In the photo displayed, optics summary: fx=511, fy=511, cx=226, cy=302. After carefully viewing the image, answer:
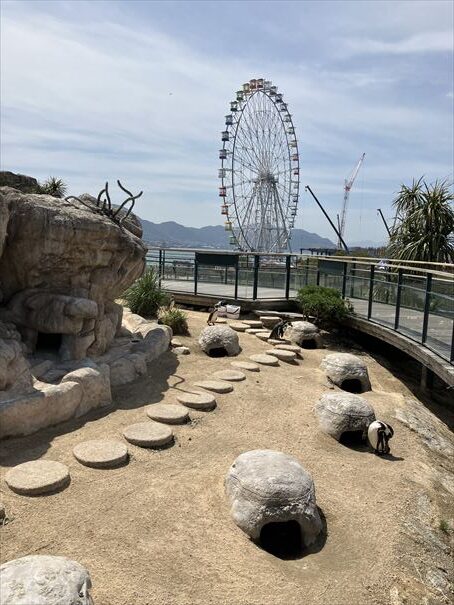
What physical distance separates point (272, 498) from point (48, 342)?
13.3 feet

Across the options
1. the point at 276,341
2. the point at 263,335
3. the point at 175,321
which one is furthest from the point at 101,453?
the point at 263,335

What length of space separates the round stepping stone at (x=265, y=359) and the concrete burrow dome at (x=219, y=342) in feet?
1.32

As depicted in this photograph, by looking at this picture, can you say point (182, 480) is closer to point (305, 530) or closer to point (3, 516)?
point (305, 530)

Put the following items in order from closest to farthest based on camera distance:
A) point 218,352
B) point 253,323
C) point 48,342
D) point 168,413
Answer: point 168,413
point 48,342
point 218,352
point 253,323

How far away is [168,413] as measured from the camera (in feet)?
19.5

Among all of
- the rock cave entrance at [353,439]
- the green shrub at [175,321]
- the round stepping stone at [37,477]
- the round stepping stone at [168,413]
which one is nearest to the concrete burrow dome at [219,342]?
the green shrub at [175,321]

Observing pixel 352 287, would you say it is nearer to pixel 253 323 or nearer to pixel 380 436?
pixel 253 323

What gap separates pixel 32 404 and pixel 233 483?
2.20 metres

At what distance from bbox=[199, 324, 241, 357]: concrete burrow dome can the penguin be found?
360 cm

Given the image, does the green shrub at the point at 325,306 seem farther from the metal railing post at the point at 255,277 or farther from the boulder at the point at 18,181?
the boulder at the point at 18,181

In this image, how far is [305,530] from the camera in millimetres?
4031

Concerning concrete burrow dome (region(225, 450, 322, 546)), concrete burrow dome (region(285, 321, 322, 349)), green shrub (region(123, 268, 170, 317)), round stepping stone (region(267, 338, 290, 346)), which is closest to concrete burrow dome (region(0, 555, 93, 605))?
concrete burrow dome (region(225, 450, 322, 546))

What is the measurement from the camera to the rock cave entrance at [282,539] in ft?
13.1

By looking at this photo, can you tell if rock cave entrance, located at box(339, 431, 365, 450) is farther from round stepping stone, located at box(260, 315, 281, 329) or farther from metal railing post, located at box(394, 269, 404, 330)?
round stepping stone, located at box(260, 315, 281, 329)
